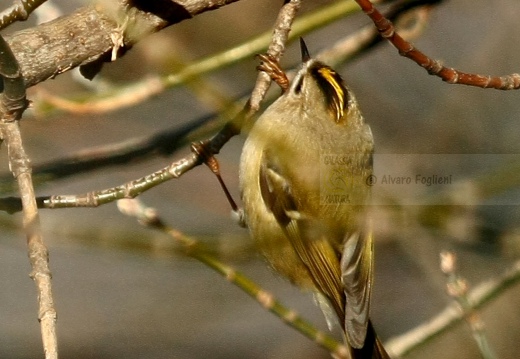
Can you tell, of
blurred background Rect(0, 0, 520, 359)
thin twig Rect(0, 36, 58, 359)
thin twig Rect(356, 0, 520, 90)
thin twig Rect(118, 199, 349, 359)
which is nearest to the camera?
thin twig Rect(0, 36, 58, 359)

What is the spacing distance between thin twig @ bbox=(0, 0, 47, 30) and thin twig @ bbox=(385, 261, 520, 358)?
42.9 inches

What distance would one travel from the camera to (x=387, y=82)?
2.78 m

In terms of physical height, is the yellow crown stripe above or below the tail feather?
above

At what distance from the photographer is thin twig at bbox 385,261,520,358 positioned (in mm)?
1840

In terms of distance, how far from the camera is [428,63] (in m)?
1.64

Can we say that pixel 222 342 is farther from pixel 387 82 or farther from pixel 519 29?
pixel 519 29

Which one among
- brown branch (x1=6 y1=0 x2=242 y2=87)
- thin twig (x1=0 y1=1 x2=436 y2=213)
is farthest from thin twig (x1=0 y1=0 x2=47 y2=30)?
thin twig (x1=0 y1=1 x2=436 y2=213)

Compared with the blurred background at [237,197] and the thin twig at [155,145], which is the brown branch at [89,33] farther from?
the blurred background at [237,197]

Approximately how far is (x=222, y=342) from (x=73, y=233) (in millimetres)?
1978

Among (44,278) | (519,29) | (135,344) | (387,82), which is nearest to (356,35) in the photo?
(387,82)

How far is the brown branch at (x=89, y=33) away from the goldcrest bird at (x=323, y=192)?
435mm

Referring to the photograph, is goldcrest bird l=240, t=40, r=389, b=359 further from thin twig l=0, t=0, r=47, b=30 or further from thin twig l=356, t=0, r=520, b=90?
thin twig l=0, t=0, r=47, b=30

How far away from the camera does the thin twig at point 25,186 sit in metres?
1.18

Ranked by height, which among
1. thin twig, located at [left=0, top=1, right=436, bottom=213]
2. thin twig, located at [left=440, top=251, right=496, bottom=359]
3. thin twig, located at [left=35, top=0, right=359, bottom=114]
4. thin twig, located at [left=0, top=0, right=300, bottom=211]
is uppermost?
thin twig, located at [left=35, top=0, right=359, bottom=114]
